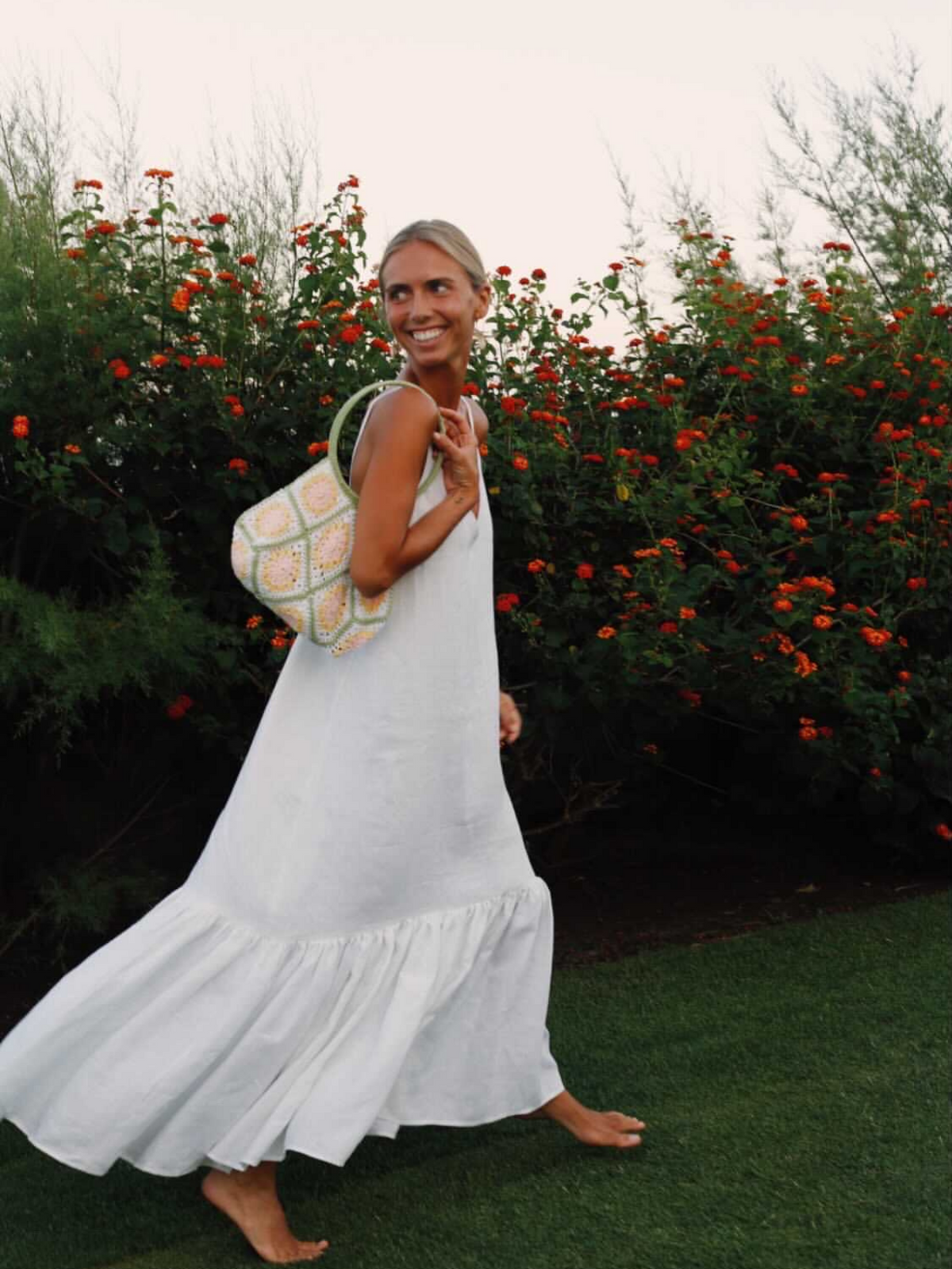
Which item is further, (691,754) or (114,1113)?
(691,754)

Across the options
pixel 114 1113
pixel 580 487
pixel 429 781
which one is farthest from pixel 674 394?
pixel 114 1113

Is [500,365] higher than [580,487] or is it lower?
higher

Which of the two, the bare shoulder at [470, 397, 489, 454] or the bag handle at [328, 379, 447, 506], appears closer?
the bag handle at [328, 379, 447, 506]

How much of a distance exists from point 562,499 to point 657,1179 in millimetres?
2470

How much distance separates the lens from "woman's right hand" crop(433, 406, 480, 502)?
268cm

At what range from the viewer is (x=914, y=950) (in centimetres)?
464

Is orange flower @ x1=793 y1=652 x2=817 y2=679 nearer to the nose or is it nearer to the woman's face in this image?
Answer: the woman's face

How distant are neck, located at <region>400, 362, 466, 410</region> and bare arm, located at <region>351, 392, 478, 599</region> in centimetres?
16

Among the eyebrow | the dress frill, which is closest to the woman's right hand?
the eyebrow

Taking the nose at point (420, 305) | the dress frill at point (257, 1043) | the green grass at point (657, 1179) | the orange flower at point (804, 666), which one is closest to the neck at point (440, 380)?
the nose at point (420, 305)

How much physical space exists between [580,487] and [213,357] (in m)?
1.38

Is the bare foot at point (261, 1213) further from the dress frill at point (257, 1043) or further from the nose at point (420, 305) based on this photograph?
the nose at point (420, 305)

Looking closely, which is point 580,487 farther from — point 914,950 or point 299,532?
point 299,532

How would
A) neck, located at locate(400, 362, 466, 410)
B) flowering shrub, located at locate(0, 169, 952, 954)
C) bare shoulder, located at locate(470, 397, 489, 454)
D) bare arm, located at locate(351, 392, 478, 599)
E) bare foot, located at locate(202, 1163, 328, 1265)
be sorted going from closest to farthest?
bare arm, located at locate(351, 392, 478, 599) → bare foot, located at locate(202, 1163, 328, 1265) → neck, located at locate(400, 362, 466, 410) → bare shoulder, located at locate(470, 397, 489, 454) → flowering shrub, located at locate(0, 169, 952, 954)
